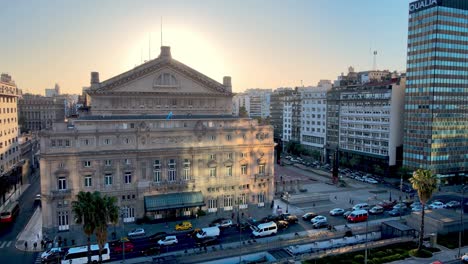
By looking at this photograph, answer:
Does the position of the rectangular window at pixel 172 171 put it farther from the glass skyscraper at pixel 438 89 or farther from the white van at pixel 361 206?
the glass skyscraper at pixel 438 89

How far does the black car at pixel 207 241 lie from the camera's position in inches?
2354

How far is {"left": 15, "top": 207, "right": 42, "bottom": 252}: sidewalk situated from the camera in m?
59.3

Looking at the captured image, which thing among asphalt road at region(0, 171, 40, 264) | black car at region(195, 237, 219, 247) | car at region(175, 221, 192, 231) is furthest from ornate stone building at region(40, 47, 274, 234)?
black car at region(195, 237, 219, 247)

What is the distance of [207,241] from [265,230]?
10.8 metres

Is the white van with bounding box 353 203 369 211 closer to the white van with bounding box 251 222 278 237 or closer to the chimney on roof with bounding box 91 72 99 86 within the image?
the white van with bounding box 251 222 278 237

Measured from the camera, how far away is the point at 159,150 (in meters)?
70.8

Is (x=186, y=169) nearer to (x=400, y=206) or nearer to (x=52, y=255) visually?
(x=52, y=255)

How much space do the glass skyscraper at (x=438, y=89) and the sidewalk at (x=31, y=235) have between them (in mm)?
96368

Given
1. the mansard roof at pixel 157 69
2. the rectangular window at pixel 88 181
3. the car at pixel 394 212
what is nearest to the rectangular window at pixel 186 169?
the rectangular window at pixel 88 181

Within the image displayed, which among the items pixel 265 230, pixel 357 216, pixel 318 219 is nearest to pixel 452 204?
pixel 357 216

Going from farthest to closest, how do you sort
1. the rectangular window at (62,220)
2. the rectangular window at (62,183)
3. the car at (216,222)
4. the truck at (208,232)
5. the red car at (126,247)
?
the car at (216,222), the rectangular window at (62,220), the rectangular window at (62,183), the truck at (208,232), the red car at (126,247)

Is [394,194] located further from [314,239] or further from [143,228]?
[143,228]

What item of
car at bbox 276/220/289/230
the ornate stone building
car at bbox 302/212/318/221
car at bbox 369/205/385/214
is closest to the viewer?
the ornate stone building

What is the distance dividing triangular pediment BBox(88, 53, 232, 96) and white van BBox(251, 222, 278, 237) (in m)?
34.7
